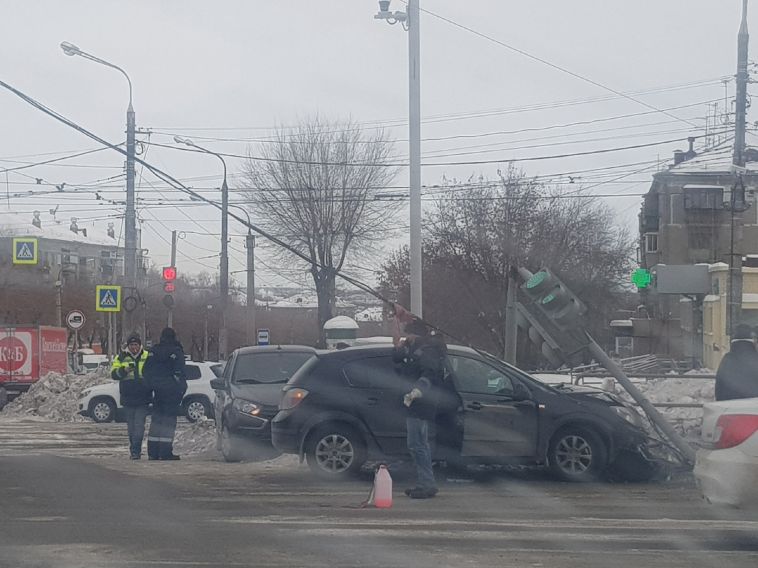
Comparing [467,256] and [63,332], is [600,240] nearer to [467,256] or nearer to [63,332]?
[467,256]

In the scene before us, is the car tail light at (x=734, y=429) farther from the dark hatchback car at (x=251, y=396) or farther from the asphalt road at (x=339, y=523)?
the dark hatchback car at (x=251, y=396)

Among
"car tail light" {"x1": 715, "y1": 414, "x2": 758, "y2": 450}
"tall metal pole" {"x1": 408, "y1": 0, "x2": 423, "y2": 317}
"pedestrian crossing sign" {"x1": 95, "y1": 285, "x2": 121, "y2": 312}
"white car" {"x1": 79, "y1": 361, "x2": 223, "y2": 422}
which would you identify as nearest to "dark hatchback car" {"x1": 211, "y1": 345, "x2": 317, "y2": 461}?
"tall metal pole" {"x1": 408, "y1": 0, "x2": 423, "y2": 317}

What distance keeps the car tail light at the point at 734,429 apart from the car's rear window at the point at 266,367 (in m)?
8.39

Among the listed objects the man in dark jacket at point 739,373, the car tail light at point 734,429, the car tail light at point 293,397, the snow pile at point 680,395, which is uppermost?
the man in dark jacket at point 739,373

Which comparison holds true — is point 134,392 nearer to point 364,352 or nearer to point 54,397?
point 364,352

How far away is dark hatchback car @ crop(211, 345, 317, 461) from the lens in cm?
1480

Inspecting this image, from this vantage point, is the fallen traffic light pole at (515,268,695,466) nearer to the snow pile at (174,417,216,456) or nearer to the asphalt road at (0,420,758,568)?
the asphalt road at (0,420,758,568)

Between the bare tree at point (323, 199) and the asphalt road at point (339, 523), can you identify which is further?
the bare tree at point (323, 199)

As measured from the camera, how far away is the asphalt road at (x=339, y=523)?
793cm

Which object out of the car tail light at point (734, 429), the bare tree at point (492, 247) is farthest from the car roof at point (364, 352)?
the bare tree at point (492, 247)

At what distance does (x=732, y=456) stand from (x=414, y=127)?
38.4 feet

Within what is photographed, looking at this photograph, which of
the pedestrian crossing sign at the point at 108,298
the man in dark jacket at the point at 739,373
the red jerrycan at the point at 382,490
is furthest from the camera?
the pedestrian crossing sign at the point at 108,298

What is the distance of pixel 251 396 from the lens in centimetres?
1507

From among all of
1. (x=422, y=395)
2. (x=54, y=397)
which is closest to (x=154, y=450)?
(x=422, y=395)
